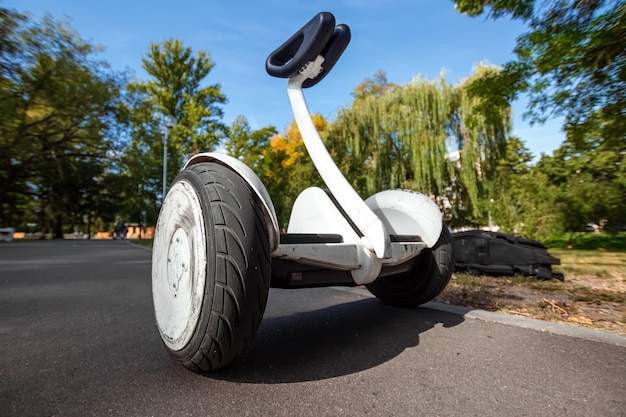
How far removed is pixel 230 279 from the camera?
4.47 feet

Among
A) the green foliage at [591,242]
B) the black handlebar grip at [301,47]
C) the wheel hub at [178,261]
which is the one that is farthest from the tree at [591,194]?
the wheel hub at [178,261]

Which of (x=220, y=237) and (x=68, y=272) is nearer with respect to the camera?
(x=220, y=237)

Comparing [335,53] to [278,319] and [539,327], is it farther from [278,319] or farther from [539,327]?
[539,327]

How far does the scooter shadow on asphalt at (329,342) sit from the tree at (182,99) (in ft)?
76.5

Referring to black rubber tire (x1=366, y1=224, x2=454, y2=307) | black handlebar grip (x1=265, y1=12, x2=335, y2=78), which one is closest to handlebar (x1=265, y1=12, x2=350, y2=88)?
black handlebar grip (x1=265, y1=12, x2=335, y2=78)

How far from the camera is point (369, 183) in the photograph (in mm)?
14055

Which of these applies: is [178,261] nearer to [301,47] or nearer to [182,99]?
[301,47]

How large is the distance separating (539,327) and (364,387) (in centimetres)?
165

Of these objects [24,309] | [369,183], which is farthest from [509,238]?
[369,183]

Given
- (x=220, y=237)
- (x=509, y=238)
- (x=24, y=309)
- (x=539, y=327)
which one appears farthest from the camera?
(x=509, y=238)

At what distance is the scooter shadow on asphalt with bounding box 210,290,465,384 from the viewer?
65.9 inches

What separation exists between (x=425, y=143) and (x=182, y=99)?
67.3ft

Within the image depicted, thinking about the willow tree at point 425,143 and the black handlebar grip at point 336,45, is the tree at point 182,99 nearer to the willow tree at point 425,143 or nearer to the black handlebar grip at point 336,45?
the willow tree at point 425,143

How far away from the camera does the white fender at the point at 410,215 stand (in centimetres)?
270
